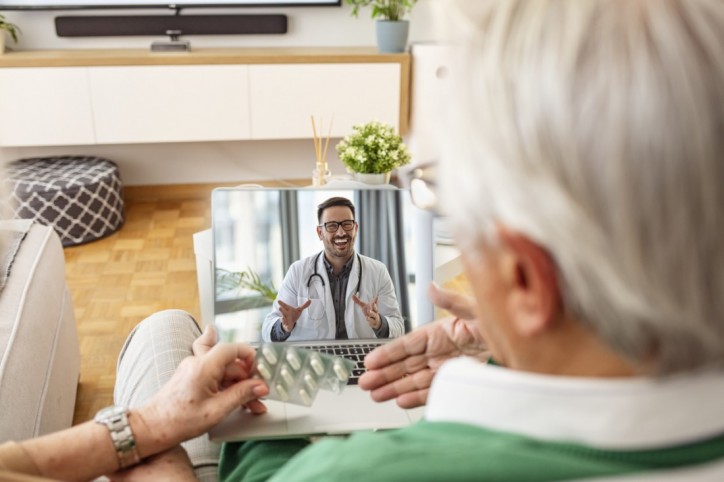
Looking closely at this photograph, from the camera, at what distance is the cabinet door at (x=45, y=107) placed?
2.94 meters

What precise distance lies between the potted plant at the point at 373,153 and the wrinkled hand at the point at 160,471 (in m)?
1.00

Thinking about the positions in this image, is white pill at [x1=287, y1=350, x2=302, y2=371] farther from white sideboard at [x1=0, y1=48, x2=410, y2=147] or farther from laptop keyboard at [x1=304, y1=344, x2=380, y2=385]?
white sideboard at [x1=0, y1=48, x2=410, y2=147]

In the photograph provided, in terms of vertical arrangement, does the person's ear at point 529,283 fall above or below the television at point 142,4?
below

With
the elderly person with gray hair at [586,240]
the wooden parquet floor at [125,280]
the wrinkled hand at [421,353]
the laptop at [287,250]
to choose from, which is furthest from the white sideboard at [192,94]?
the elderly person with gray hair at [586,240]

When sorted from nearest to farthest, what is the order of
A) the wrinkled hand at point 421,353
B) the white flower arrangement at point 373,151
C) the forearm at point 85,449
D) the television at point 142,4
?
the forearm at point 85,449, the wrinkled hand at point 421,353, the white flower arrangement at point 373,151, the television at point 142,4

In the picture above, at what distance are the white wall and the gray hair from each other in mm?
2983

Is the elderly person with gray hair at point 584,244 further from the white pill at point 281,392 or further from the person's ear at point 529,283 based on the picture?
the white pill at point 281,392

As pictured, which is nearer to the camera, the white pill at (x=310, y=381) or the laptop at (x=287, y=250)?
the white pill at (x=310, y=381)

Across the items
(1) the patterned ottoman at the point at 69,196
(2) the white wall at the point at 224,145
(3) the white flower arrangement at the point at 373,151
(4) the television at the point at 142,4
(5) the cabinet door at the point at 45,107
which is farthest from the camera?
(2) the white wall at the point at 224,145

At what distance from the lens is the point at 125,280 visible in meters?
2.65

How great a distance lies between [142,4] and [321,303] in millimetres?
2494

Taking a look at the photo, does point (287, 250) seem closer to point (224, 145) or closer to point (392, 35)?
point (392, 35)

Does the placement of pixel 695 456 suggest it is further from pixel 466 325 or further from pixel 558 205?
pixel 466 325

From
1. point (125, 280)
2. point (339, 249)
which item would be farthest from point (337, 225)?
point (125, 280)
